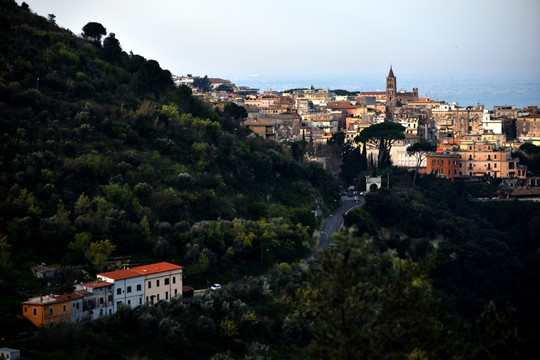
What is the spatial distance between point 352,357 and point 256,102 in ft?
289

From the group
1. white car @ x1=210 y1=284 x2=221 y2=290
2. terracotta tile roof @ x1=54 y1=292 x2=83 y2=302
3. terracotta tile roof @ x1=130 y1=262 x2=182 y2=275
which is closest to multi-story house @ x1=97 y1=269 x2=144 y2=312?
terracotta tile roof @ x1=130 y1=262 x2=182 y2=275

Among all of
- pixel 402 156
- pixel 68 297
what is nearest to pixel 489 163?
pixel 402 156

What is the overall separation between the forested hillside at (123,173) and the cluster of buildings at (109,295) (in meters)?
1.66

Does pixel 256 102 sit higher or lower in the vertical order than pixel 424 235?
higher

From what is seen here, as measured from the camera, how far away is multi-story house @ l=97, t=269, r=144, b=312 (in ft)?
94.0

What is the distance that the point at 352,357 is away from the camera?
1328 cm

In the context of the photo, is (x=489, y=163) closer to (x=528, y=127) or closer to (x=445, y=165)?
(x=445, y=165)

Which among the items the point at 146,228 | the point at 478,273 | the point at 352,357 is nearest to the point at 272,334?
the point at 146,228

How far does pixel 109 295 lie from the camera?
28.4 m

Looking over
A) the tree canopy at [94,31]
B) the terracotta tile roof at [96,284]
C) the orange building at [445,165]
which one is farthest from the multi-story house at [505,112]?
the terracotta tile roof at [96,284]

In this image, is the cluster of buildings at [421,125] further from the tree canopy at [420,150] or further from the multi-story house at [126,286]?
the multi-story house at [126,286]

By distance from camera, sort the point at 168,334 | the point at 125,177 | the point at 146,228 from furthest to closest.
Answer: the point at 125,177 < the point at 146,228 < the point at 168,334

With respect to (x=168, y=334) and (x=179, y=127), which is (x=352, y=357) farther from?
(x=179, y=127)

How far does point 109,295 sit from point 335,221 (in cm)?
2366
